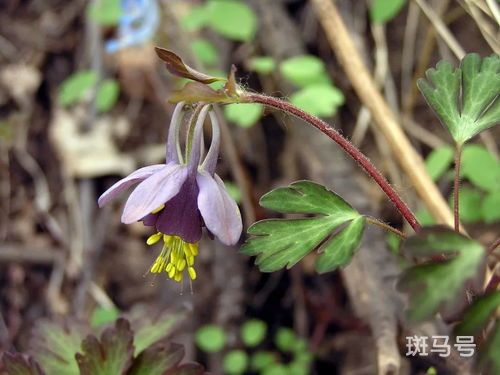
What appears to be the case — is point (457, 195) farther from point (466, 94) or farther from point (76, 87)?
point (76, 87)

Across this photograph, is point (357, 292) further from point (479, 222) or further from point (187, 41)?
point (187, 41)

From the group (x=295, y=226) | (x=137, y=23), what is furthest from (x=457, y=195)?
(x=137, y=23)

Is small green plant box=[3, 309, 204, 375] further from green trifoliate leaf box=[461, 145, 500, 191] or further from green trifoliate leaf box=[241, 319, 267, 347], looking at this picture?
green trifoliate leaf box=[461, 145, 500, 191]

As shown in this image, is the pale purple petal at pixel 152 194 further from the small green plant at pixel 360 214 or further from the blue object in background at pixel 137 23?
the blue object in background at pixel 137 23

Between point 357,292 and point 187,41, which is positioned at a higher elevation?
point 187,41

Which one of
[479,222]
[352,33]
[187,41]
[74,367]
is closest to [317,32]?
[352,33]

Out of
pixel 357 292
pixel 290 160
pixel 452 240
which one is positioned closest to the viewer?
pixel 452 240

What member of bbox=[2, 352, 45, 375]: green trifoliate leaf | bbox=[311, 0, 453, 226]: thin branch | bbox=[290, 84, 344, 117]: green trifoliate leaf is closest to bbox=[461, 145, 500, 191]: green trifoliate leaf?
bbox=[311, 0, 453, 226]: thin branch

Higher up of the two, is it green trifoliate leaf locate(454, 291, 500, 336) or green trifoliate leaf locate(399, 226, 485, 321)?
green trifoliate leaf locate(399, 226, 485, 321)
